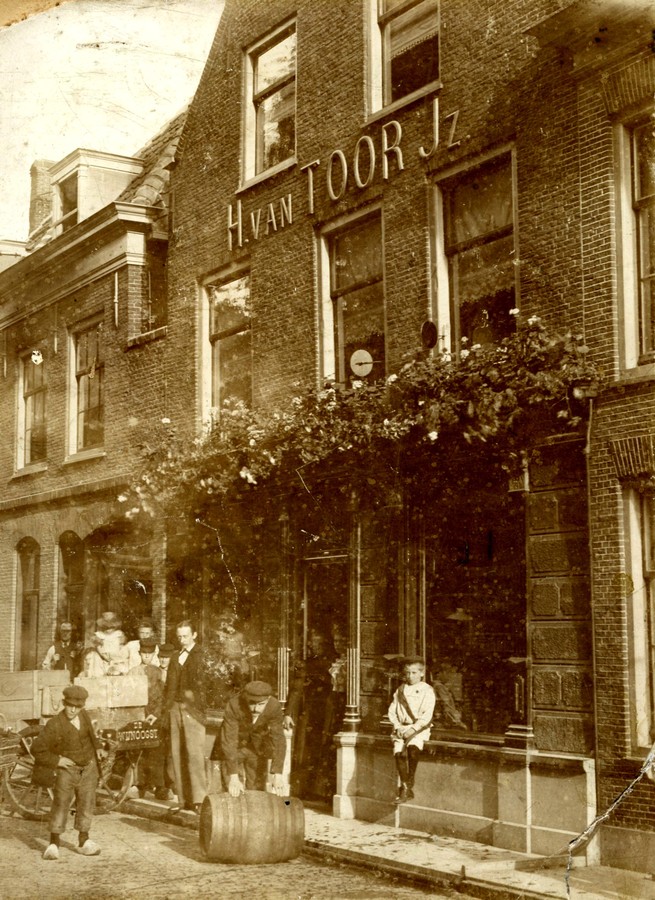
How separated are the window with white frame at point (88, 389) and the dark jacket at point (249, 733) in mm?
9523

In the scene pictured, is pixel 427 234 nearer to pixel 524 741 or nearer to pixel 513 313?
pixel 513 313

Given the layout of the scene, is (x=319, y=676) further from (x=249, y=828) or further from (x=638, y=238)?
(x=638, y=238)

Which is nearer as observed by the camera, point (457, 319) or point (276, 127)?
point (457, 319)

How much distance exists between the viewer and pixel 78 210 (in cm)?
1988

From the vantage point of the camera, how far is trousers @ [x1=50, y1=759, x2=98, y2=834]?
33.0ft

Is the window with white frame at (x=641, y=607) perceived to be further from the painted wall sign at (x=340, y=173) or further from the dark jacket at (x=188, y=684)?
the dark jacket at (x=188, y=684)

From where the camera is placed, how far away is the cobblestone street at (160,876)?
8414mm

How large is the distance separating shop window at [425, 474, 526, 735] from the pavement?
1.26 m

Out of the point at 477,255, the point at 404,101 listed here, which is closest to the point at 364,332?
the point at 477,255

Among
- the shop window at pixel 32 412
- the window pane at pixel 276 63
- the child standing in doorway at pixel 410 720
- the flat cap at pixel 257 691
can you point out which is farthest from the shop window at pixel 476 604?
the shop window at pixel 32 412

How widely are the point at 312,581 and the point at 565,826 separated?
4.85m

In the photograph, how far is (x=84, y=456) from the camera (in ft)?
62.6

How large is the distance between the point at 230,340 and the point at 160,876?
843 centimetres

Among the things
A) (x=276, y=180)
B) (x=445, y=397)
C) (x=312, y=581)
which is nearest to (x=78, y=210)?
(x=276, y=180)
